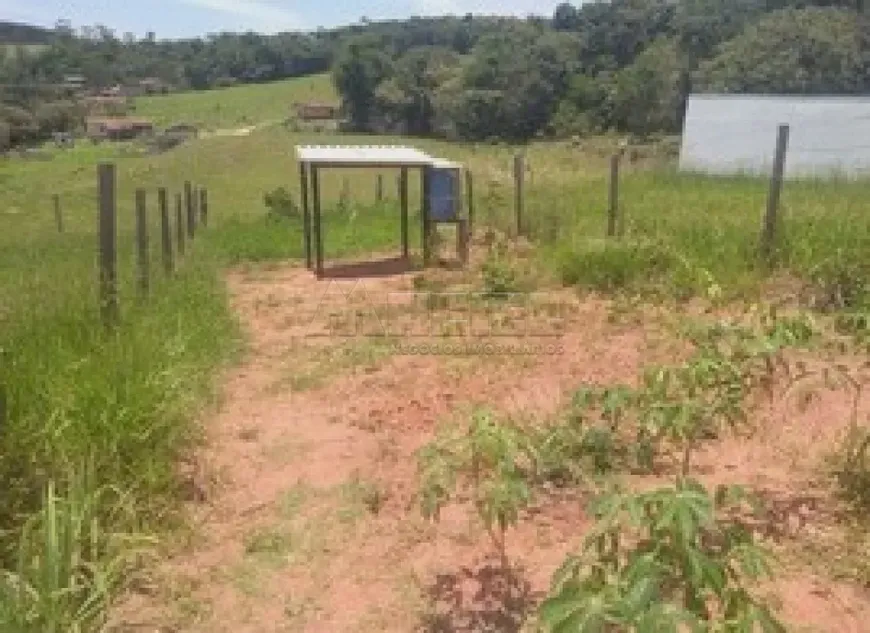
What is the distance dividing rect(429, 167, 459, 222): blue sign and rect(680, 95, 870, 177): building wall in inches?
419

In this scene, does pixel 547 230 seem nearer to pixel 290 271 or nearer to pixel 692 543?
pixel 290 271

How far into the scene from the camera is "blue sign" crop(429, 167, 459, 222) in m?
10.6

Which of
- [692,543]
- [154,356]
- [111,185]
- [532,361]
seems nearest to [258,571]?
[154,356]

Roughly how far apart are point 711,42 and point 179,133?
103ft

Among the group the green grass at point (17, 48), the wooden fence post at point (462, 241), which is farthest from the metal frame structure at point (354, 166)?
the green grass at point (17, 48)

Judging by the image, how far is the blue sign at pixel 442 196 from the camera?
418 inches

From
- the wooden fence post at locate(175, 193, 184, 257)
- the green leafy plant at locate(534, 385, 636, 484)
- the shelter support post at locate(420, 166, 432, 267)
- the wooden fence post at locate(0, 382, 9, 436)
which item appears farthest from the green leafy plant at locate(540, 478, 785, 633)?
the wooden fence post at locate(175, 193, 184, 257)

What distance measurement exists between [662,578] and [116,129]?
59706 mm

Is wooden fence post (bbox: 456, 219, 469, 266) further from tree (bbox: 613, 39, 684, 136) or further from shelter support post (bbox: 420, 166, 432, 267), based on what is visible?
tree (bbox: 613, 39, 684, 136)

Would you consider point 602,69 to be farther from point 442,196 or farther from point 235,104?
point 442,196

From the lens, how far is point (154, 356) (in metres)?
4.03

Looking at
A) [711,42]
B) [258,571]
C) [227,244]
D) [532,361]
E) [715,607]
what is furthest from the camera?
[711,42]

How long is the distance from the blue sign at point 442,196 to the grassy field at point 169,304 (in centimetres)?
115

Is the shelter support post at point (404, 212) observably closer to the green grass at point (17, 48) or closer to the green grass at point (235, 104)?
the green grass at point (17, 48)
